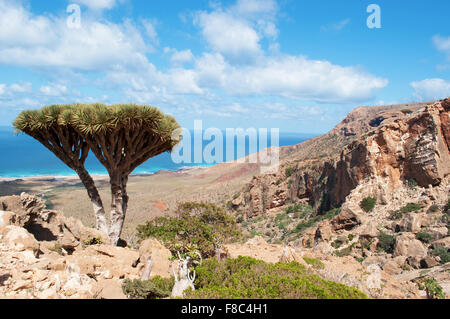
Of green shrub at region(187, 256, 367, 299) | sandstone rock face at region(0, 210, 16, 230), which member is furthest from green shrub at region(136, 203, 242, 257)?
sandstone rock face at region(0, 210, 16, 230)

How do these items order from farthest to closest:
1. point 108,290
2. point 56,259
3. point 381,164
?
1. point 381,164
2. point 56,259
3. point 108,290

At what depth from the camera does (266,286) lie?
623 centimetres

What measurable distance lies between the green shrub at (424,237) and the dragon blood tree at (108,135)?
41.5ft

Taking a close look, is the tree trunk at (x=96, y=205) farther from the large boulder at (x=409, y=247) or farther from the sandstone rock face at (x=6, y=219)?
the large boulder at (x=409, y=247)

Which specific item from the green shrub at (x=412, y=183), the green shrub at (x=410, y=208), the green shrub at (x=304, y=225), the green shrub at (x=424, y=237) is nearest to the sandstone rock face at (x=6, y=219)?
the green shrub at (x=424, y=237)

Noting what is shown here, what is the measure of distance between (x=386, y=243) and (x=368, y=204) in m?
4.67

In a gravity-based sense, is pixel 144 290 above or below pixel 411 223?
above

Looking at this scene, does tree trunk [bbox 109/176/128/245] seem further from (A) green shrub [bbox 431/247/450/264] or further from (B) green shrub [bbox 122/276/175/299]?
(A) green shrub [bbox 431/247/450/264]

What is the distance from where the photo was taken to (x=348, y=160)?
23.2m

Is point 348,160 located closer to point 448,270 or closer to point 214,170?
point 448,270

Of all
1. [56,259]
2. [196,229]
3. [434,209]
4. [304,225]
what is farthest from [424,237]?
[56,259]

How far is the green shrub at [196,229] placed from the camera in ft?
41.8

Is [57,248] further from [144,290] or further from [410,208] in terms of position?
[410,208]

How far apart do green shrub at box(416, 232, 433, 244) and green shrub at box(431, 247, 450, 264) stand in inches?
48.4
